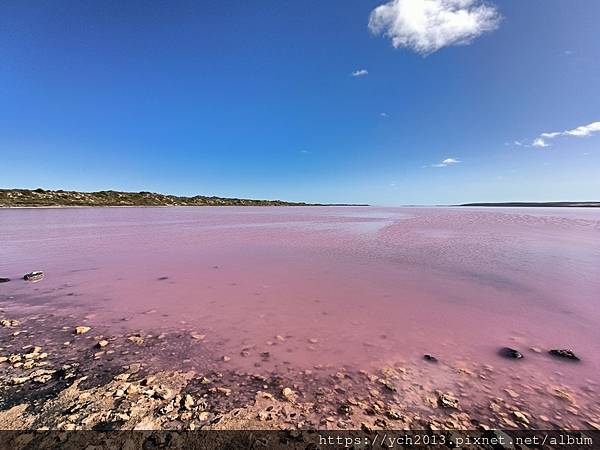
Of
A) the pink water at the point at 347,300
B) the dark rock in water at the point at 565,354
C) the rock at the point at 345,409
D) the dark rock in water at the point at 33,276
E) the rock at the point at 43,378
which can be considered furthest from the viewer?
the dark rock in water at the point at 33,276

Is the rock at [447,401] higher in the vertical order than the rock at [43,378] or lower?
lower

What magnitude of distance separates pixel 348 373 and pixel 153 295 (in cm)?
457

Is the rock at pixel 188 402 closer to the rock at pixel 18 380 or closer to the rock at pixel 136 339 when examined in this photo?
the rock at pixel 136 339

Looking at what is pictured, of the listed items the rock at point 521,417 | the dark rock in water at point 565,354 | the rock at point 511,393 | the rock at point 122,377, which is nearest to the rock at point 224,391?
the rock at point 122,377

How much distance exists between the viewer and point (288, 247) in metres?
12.2

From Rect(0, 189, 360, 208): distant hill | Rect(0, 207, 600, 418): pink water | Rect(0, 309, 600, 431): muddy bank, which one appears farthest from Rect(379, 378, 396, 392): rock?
Rect(0, 189, 360, 208): distant hill

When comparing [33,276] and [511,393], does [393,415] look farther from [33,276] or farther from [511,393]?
[33,276]

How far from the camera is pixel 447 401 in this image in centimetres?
305

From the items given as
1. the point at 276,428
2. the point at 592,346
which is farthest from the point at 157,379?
the point at 592,346

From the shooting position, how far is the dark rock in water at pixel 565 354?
387cm

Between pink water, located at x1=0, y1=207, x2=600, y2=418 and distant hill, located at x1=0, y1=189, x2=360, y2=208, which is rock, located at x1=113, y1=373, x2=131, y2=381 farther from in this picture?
distant hill, located at x1=0, y1=189, x2=360, y2=208

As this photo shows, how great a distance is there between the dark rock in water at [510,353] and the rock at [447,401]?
4.62 ft

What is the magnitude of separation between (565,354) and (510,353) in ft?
2.37

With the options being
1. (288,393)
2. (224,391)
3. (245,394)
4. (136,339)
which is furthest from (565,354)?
(136,339)
